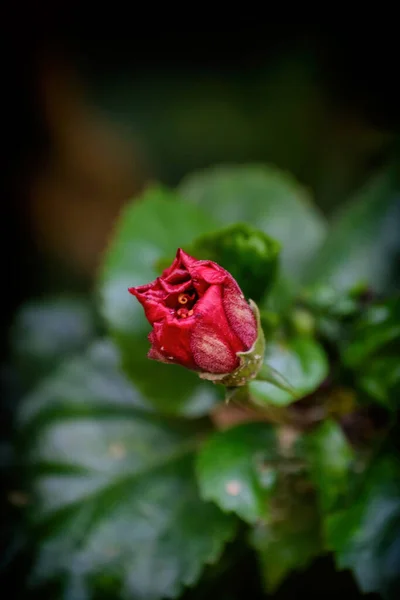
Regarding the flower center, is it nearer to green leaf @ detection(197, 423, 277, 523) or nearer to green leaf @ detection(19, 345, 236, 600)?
green leaf @ detection(197, 423, 277, 523)

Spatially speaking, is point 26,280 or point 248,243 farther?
point 26,280

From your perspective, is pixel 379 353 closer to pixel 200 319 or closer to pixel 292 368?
pixel 292 368

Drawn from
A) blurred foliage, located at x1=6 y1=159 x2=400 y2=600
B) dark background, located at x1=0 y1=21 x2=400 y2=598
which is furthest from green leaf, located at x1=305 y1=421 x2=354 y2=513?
dark background, located at x1=0 y1=21 x2=400 y2=598

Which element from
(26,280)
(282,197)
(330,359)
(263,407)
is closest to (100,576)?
(263,407)

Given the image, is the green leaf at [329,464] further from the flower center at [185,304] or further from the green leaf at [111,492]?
the flower center at [185,304]

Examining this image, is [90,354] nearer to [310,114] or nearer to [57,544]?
[57,544]
